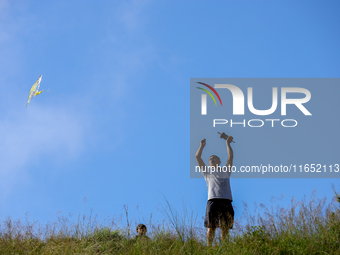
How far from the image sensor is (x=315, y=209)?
597 cm

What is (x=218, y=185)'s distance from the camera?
18.7ft

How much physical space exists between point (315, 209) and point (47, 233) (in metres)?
4.80

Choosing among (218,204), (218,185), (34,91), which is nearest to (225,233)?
(218,204)

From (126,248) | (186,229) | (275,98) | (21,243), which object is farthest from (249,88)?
(21,243)

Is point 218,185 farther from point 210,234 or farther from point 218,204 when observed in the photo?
point 210,234

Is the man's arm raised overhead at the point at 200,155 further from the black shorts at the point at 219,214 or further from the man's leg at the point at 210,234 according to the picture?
the man's leg at the point at 210,234

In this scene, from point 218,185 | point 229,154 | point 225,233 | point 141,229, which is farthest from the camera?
point 141,229

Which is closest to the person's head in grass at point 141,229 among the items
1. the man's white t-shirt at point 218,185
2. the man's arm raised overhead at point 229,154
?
the man's white t-shirt at point 218,185

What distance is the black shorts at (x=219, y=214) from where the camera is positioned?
5.59m

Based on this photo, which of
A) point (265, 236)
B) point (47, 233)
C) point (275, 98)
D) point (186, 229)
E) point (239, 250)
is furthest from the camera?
point (275, 98)

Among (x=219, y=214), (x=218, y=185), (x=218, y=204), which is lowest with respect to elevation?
(x=219, y=214)

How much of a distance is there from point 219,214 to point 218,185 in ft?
1.50

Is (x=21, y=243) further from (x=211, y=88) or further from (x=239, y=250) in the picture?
(x=211, y=88)

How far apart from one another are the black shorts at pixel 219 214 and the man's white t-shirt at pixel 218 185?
0.08 meters
